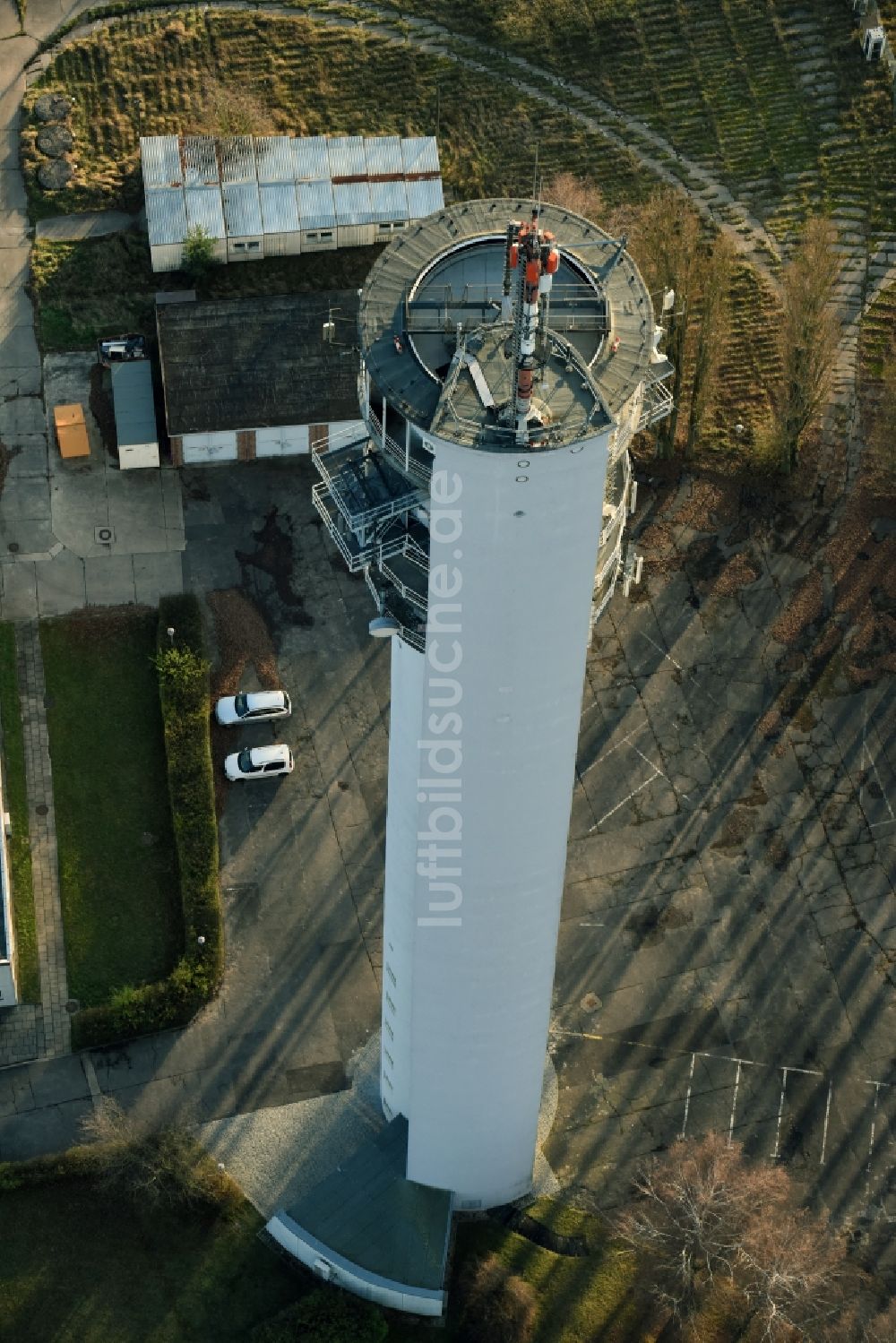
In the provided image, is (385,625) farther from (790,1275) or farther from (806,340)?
(806,340)

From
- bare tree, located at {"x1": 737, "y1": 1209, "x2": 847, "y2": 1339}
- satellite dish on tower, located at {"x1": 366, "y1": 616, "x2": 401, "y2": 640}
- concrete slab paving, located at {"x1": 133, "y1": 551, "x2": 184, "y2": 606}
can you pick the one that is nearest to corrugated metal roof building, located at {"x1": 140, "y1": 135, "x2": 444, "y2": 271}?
concrete slab paving, located at {"x1": 133, "y1": 551, "x2": 184, "y2": 606}

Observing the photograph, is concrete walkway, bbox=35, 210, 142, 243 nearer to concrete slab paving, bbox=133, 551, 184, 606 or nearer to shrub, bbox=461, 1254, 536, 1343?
concrete slab paving, bbox=133, 551, 184, 606

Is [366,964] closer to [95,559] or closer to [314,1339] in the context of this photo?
[314,1339]

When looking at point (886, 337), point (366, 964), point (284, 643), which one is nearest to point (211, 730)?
point (284, 643)

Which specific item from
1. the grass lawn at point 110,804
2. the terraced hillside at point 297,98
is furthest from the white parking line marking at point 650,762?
the terraced hillside at point 297,98

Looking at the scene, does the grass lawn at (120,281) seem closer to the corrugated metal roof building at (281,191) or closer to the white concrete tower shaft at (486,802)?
the corrugated metal roof building at (281,191)

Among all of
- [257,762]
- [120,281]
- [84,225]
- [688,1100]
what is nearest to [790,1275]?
[688,1100]
